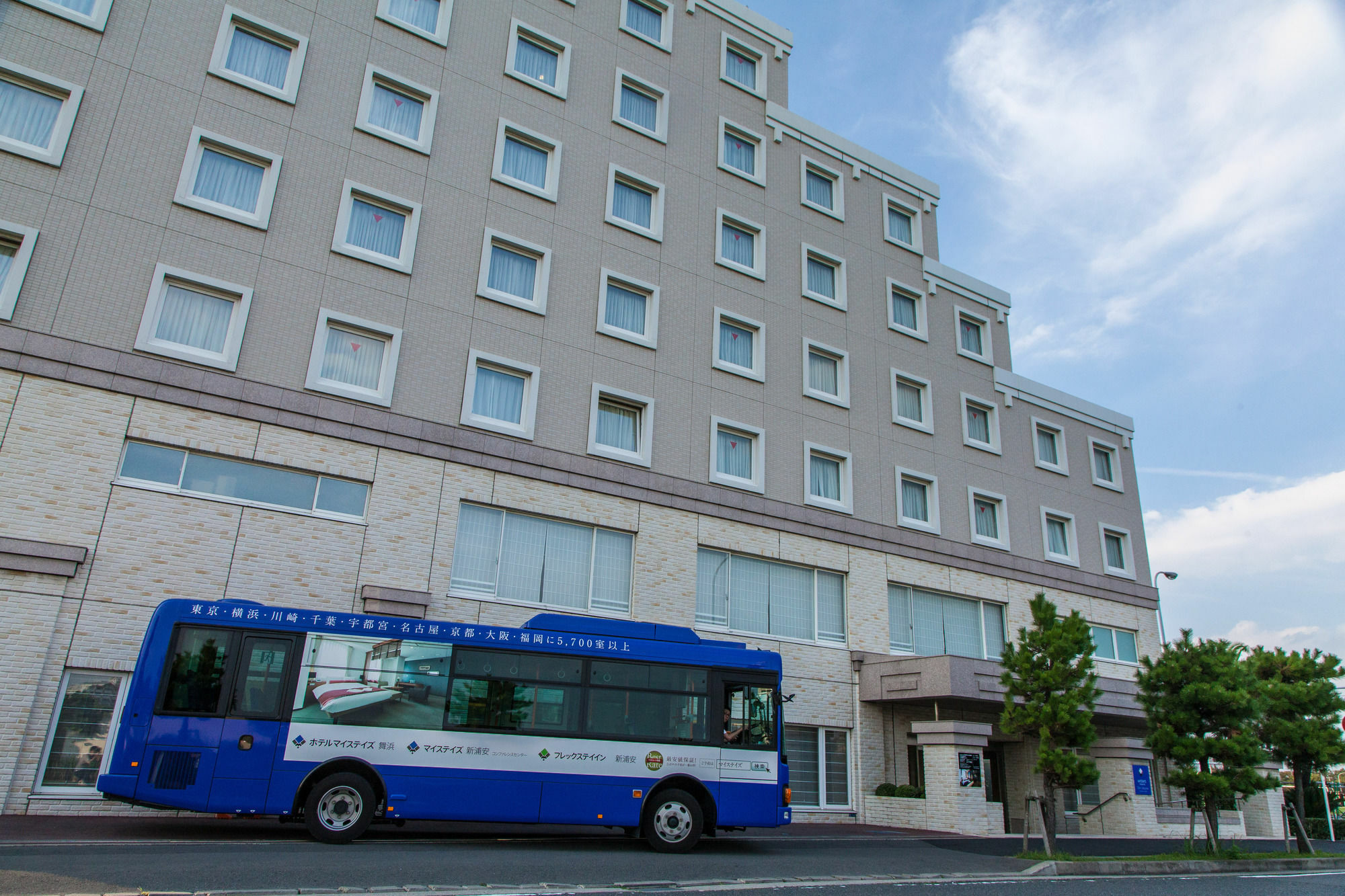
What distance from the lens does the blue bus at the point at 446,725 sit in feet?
39.9

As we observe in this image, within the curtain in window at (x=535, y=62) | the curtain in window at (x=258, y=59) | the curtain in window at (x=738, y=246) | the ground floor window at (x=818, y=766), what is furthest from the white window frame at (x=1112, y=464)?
the curtain in window at (x=258, y=59)

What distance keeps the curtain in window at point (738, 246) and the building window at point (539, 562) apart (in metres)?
10.2

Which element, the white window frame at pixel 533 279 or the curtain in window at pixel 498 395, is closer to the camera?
the curtain in window at pixel 498 395

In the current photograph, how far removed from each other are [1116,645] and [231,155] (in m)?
32.1

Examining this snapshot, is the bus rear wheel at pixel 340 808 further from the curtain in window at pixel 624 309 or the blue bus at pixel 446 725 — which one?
the curtain in window at pixel 624 309

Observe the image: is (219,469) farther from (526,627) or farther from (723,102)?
(723,102)

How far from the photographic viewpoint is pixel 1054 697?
651 inches

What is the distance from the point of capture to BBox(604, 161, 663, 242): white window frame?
2506 cm

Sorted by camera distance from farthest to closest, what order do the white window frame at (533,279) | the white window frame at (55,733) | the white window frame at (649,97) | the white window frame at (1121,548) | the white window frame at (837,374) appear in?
the white window frame at (1121,548)
the white window frame at (837,374)
the white window frame at (649,97)
the white window frame at (533,279)
the white window frame at (55,733)

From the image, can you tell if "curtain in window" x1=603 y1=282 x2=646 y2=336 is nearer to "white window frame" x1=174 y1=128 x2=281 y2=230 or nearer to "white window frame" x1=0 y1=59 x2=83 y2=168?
"white window frame" x1=174 y1=128 x2=281 y2=230

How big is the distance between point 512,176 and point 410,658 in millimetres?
Result: 15036

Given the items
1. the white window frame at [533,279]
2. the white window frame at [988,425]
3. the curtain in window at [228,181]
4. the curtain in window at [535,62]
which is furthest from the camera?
the white window frame at [988,425]

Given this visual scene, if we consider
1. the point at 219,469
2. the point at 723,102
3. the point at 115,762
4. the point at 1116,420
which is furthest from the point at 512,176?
the point at 1116,420

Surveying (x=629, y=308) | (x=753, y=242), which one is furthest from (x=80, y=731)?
(x=753, y=242)
